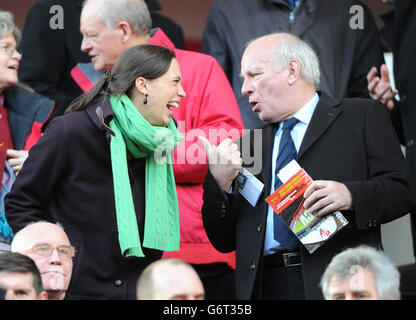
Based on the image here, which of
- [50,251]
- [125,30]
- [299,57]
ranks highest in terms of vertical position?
[125,30]

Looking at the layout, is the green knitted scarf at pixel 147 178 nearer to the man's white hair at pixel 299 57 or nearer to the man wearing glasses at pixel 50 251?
the man wearing glasses at pixel 50 251

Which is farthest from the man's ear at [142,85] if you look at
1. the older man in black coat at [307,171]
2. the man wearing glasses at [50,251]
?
the man wearing glasses at [50,251]

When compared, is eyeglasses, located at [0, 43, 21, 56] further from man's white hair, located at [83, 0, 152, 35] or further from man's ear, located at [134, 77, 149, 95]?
man's ear, located at [134, 77, 149, 95]

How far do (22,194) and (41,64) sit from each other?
1.47 m

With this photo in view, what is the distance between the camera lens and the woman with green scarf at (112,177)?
3.67 m

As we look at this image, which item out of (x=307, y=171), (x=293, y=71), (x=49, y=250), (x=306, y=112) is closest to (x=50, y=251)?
(x=49, y=250)

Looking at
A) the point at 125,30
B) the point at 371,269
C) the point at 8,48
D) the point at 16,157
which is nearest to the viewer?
the point at 371,269

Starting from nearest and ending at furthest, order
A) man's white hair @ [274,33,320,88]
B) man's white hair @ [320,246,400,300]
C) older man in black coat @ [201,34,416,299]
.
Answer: man's white hair @ [320,246,400,300] < older man in black coat @ [201,34,416,299] < man's white hair @ [274,33,320,88]

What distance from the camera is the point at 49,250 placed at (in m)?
3.34

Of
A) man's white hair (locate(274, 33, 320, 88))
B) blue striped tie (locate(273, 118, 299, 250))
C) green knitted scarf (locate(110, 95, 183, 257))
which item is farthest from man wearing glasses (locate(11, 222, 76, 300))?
man's white hair (locate(274, 33, 320, 88))

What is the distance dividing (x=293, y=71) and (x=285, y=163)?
1.66ft

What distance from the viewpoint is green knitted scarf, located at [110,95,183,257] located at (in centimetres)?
368

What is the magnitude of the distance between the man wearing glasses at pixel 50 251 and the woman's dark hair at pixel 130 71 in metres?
0.69

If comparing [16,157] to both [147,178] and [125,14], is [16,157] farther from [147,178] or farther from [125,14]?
[125,14]
